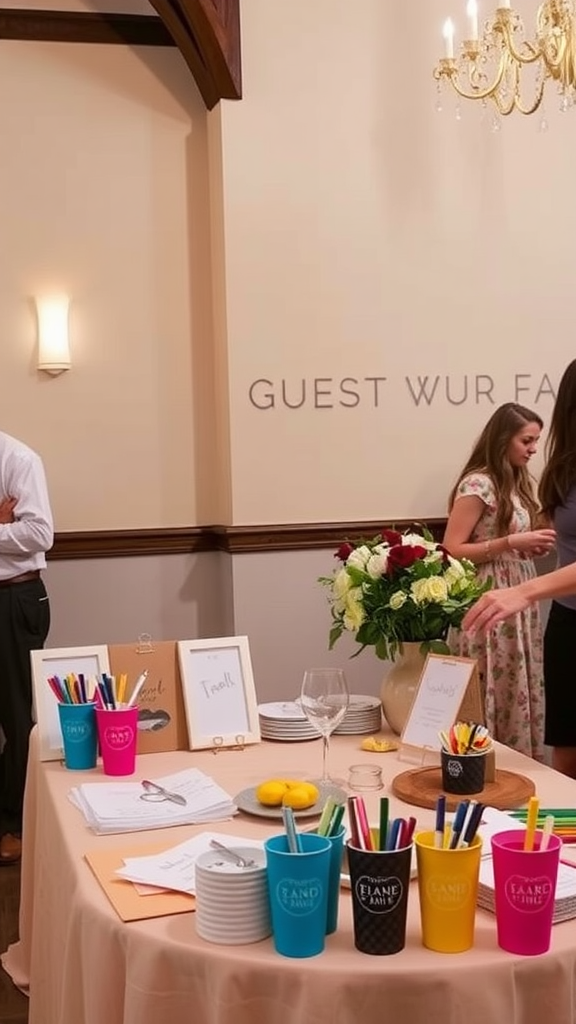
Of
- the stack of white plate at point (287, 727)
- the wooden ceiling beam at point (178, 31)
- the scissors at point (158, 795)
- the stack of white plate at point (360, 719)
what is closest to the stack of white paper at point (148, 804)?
the scissors at point (158, 795)

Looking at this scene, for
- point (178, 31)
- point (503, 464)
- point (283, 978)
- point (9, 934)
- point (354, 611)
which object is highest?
point (178, 31)

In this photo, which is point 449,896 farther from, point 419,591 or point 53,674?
point 53,674

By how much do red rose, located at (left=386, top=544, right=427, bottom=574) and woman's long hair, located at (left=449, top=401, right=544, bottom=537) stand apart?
1712 mm

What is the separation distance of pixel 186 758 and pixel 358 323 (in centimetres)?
240

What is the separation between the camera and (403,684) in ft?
7.48

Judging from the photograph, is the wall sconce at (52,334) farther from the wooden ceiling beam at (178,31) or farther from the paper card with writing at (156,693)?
the paper card with writing at (156,693)

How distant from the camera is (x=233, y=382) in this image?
162 inches

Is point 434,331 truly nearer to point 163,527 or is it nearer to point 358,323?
point 358,323

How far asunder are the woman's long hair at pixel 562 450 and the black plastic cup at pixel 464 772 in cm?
108

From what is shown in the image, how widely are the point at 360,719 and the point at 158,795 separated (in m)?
0.59

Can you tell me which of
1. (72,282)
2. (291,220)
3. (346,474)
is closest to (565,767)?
(346,474)

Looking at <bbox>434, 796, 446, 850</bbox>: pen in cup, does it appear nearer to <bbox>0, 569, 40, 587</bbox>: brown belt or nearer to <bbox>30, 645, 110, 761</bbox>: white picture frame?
<bbox>30, 645, 110, 761</bbox>: white picture frame

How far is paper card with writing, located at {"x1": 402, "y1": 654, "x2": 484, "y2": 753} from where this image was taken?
6.73 ft

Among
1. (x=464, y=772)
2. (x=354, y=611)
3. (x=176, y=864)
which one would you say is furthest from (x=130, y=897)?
(x=354, y=611)
